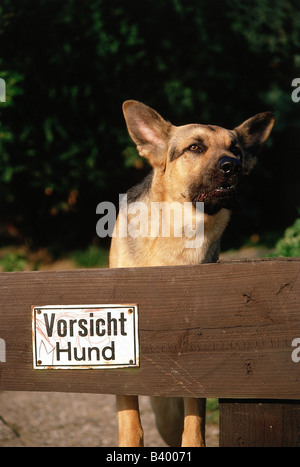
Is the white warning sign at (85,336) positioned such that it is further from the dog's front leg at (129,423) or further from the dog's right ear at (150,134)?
the dog's right ear at (150,134)

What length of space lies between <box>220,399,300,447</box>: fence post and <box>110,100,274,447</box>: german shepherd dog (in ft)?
2.29

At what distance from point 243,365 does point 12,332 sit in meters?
0.87

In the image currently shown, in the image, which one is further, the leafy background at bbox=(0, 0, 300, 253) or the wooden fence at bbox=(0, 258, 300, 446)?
the leafy background at bbox=(0, 0, 300, 253)

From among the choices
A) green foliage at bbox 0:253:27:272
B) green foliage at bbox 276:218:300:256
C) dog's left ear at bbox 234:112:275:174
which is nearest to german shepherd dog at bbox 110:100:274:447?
dog's left ear at bbox 234:112:275:174

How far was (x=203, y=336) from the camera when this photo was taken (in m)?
2.01

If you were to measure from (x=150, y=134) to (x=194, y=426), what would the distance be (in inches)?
69.8

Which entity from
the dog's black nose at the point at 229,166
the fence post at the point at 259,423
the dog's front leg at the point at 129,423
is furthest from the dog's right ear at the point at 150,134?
the fence post at the point at 259,423

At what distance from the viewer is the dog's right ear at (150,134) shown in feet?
11.1

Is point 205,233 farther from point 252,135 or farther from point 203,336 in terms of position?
point 203,336

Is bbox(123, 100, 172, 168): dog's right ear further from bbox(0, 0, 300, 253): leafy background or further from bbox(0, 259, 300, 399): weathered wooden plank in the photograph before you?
bbox(0, 0, 300, 253): leafy background

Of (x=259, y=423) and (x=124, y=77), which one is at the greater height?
(x=124, y=77)

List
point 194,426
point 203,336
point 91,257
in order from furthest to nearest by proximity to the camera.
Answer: point 91,257
point 194,426
point 203,336

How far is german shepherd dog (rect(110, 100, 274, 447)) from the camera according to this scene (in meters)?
3.07

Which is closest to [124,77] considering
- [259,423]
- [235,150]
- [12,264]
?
[12,264]
